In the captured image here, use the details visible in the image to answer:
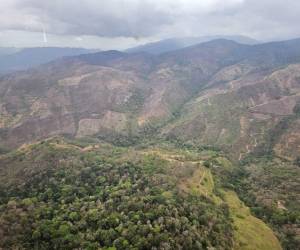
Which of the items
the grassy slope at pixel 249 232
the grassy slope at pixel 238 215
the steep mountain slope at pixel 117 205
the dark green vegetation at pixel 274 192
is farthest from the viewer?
the dark green vegetation at pixel 274 192

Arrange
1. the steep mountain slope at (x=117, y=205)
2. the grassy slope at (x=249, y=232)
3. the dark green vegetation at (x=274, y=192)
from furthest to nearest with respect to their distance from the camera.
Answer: the dark green vegetation at (x=274, y=192), the grassy slope at (x=249, y=232), the steep mountain slope at (x=117, y=205)

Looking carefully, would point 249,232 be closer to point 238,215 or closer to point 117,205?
point 238,215

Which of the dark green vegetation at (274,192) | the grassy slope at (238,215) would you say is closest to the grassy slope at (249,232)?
the grassy slope at (238,215)

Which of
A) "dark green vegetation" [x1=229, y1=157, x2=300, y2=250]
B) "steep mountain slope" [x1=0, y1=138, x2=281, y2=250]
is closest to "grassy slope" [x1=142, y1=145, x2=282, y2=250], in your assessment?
"steep mountain slope" [x1=0, y1=138, x2=281, y2=250]

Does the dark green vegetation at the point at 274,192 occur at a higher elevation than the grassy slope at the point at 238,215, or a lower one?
lower

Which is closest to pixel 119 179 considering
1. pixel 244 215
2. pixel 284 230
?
pixel 244 215

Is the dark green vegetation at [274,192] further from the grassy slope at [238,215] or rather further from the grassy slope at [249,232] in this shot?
the grassy slope at [238,215]

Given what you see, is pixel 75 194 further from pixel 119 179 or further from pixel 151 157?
pixel 151 157

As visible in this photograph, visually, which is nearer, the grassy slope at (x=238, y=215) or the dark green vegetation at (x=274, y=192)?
the grassy slope at (x=238, y=215)
